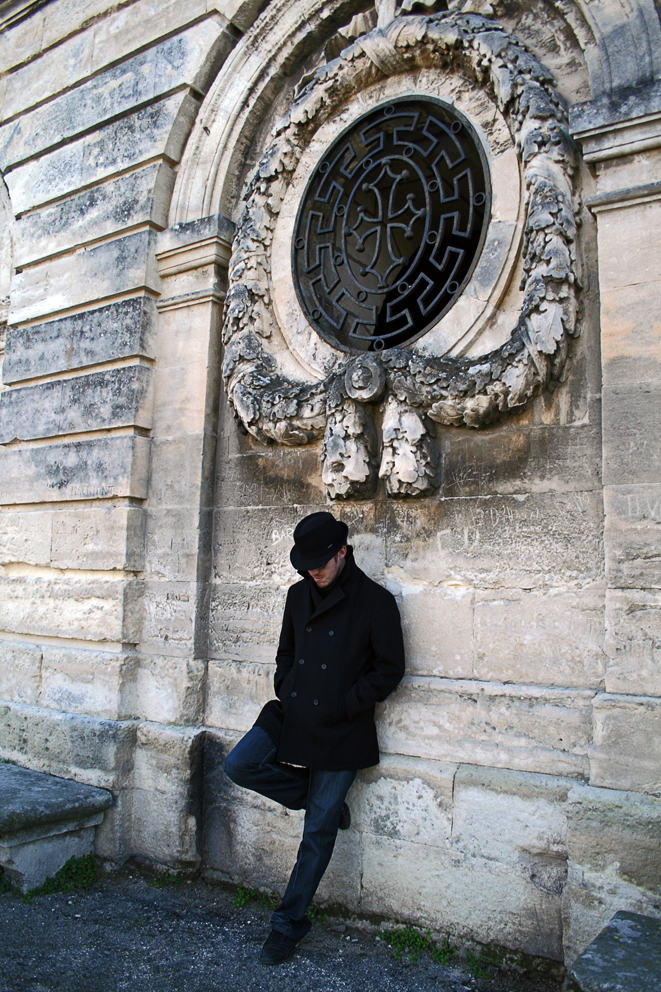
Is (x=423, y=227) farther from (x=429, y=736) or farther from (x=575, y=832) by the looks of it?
(x=575, y=832)

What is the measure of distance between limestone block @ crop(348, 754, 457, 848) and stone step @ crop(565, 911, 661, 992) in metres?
0.92

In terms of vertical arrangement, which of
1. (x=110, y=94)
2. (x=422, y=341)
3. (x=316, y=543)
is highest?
(x=110, y=94)

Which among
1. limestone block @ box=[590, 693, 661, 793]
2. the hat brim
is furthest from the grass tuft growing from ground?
the hat brim

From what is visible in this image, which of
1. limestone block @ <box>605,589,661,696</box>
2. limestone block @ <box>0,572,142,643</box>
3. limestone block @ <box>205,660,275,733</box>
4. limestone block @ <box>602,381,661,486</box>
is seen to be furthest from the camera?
limestone block @ <box>0,572,142,643</box>

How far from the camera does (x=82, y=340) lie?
4.97 meters

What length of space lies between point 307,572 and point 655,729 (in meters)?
1.60

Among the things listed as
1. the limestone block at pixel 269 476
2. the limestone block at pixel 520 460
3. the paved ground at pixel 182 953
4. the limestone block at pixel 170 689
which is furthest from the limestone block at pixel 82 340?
the paved ground at pixel 182 953

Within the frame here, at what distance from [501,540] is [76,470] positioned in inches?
113

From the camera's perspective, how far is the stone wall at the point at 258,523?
123 inches

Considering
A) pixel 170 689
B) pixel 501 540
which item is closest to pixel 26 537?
pixel 170 689

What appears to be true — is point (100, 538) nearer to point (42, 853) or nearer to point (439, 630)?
point (42, 853)

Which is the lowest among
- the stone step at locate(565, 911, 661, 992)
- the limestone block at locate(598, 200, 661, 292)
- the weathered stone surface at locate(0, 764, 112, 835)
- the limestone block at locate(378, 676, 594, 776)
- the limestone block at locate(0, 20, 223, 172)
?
the weathered stone surface at locate(0, 764, 112, 835)

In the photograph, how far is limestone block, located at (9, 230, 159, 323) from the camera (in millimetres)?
4773

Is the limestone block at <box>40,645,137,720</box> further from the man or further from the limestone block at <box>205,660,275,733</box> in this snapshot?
the man
